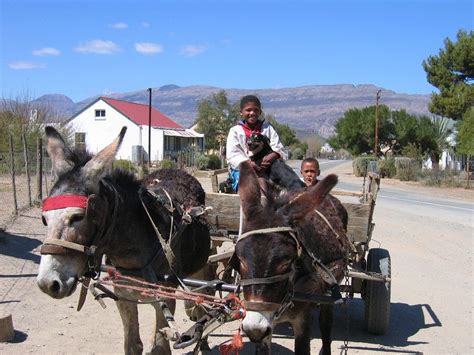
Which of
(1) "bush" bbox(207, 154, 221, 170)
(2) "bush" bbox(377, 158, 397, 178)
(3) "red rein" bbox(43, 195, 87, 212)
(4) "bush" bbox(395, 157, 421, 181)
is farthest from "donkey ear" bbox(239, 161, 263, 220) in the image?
(2) "bush" bbox(377, 158, 397, 178)

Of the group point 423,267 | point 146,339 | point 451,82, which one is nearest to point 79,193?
point 146,339

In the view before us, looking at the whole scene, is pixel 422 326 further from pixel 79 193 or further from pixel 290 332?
pixel 79 193

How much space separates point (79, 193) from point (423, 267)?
8639mm

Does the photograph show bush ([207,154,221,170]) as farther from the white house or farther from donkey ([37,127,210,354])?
donkey ([37,127,210,354])

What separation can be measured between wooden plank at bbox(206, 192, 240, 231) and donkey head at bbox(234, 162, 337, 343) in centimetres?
234

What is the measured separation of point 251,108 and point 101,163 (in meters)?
2.18

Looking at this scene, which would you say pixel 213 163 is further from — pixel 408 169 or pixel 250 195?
pixel 250 195

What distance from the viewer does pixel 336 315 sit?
7.62 meters

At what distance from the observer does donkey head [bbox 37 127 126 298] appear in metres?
3.54

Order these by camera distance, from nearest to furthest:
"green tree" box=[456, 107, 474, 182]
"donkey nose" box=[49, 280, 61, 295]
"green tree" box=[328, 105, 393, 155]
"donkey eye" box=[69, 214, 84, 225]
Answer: "donkey nose" box=[49, 280, 61, 295]
"donkey eye" box=[69, 214, 84, 225]
"green tree" box=[456, 107, 474, 182]
"green tree" box=[328, 105, 393, 155]

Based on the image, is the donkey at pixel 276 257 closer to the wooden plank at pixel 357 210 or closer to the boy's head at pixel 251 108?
the boy's head at pixel 251 108

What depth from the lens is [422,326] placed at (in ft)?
23.7

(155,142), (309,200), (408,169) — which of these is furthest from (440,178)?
(309,200)

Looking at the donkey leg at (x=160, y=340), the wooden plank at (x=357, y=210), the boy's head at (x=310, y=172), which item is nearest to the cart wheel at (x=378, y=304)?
the wooden plank at (x=357, y=210)
